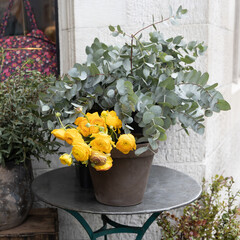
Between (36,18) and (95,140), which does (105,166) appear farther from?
(36,18)

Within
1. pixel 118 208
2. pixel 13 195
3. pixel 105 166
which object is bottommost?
pixel 13 195

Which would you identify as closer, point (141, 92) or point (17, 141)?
point (141, 92)

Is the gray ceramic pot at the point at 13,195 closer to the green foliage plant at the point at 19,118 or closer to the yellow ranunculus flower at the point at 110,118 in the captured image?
the green foliage plant at the point at 19,118

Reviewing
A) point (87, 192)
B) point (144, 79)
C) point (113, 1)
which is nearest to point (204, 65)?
point (113, 1)

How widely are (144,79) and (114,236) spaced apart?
1185 mm

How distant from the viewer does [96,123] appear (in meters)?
1.24

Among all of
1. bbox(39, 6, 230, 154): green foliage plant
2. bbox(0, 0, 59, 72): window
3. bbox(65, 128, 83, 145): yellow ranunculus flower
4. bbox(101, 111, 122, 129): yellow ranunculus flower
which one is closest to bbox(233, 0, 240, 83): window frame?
bbox(0, 0, 59, 72): window

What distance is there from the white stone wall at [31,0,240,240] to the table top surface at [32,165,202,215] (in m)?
0.31

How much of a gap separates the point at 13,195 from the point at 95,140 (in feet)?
2.65

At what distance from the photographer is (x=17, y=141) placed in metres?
1.68

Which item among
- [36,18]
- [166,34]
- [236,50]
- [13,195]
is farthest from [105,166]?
[236,50]

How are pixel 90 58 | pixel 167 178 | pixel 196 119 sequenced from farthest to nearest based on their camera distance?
pixel 167 178, pixel 90 58, pixel 196 119

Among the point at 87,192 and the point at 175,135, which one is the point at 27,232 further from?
the point at 175,135

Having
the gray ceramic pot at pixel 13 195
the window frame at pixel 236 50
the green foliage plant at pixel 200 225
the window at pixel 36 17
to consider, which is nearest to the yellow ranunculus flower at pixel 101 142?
the gray ceramic pot at pixel 13 195
